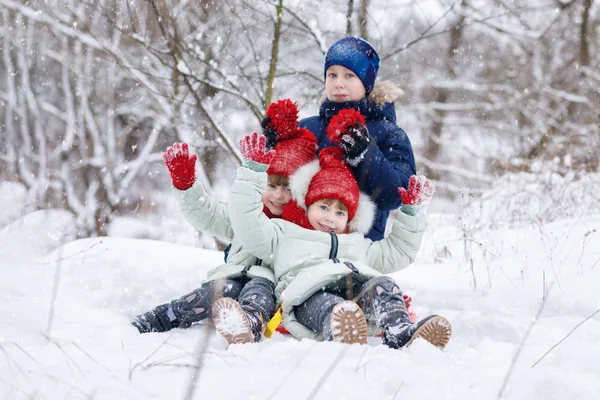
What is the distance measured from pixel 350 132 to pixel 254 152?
1.87 ft

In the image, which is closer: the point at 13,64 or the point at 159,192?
the point at 13,64

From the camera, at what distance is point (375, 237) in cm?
342

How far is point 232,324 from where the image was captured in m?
2.32

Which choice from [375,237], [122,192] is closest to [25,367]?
[375,237]

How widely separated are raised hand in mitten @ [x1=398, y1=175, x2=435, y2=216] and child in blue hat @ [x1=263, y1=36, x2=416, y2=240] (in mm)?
140

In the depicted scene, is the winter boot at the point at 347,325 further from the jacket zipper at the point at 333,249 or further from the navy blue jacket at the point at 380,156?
the navy blue jacket at the point at 380,156

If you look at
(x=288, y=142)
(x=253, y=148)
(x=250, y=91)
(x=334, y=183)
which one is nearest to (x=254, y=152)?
(x=253, y=148)

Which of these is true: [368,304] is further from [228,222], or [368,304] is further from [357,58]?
[357,58]

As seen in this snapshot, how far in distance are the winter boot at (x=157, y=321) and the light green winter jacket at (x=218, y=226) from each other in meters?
0.32

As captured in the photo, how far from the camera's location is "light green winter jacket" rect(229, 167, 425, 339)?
107 inches

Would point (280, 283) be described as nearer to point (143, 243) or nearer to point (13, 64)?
point (143, 243)

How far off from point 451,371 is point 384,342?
0.58 m

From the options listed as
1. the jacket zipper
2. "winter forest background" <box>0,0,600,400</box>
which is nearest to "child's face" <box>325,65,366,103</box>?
the jacket zipper

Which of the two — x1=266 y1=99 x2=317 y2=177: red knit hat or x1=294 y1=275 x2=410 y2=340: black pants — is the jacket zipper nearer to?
x1=294 y1=275 x2=410 y2=340: black pants
